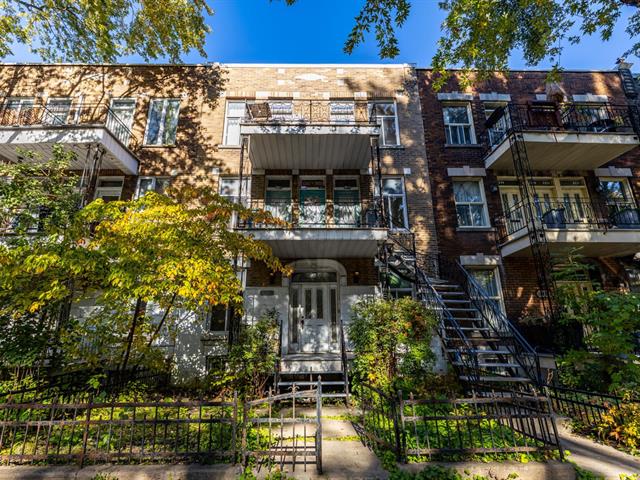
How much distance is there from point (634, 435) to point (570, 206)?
9455mm

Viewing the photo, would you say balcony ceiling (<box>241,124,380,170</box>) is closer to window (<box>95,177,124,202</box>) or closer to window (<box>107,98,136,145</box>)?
window (<box>95,177,124,202</box>)

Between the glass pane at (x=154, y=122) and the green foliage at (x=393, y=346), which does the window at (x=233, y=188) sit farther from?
the green foliage at (x=393, y=346)

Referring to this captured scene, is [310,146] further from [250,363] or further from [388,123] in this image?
[250,363]

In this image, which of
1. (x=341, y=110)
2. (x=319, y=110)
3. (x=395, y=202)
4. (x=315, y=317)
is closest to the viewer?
(x=315, y=317)

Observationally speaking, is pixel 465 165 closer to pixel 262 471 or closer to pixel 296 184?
pixel 296 184

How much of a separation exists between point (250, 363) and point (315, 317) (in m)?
3.30

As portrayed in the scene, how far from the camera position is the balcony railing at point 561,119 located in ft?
38.6

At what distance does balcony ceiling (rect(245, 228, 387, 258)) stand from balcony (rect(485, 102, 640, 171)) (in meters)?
6.48

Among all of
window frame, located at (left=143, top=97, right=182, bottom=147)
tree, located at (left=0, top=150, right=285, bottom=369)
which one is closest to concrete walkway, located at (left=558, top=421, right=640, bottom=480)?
tree, located at (left=0, top=150, right=285, bottom=369)

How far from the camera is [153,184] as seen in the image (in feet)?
41.1

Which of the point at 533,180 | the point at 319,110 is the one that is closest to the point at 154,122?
the point at 319,110

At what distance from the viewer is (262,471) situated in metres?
4.57

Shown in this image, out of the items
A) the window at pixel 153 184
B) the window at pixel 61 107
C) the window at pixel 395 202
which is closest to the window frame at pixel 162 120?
the window at pixel 153 184

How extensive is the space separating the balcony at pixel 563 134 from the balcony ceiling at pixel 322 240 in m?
6.48
